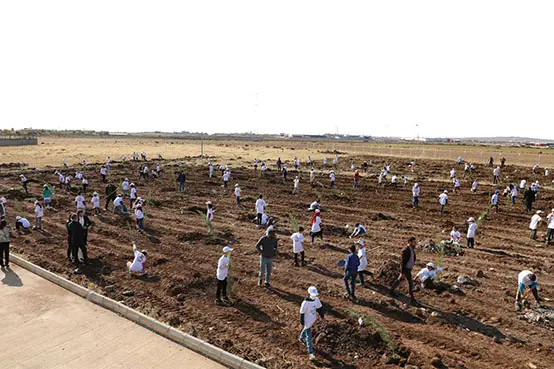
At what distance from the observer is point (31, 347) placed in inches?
291

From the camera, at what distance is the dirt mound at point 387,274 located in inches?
422

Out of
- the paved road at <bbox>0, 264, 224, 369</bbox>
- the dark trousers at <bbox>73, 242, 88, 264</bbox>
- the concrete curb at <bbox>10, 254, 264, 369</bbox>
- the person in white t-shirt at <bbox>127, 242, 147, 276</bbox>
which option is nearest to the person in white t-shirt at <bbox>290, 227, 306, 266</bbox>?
the person in white t-shirt at <bbox>127, 242, 147, 276</bbox>

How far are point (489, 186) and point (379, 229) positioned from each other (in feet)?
60.9

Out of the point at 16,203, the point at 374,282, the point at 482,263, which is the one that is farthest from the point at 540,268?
the point at 16,203

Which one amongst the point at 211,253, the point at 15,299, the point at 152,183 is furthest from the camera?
the point at 152,183

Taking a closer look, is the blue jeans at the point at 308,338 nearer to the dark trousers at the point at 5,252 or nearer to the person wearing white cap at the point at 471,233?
the dark trousers at the point at 5,252

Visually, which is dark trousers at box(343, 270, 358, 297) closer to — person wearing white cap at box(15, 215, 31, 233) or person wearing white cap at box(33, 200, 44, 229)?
person wearing white cap at box(33, 200, 44, 229)

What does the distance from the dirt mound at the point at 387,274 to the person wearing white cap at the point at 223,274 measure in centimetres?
420

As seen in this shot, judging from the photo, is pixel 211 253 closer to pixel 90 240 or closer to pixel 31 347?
pixel 90 240

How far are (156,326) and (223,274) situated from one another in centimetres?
188

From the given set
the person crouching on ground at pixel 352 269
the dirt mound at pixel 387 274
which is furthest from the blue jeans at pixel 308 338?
the dirt mound at pixel 387 274

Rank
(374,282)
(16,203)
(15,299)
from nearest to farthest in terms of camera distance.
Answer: (15,299)
(374,282)
(16,203)

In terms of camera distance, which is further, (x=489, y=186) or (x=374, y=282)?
(x=489, y=186)

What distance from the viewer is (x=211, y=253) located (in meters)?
13.4
